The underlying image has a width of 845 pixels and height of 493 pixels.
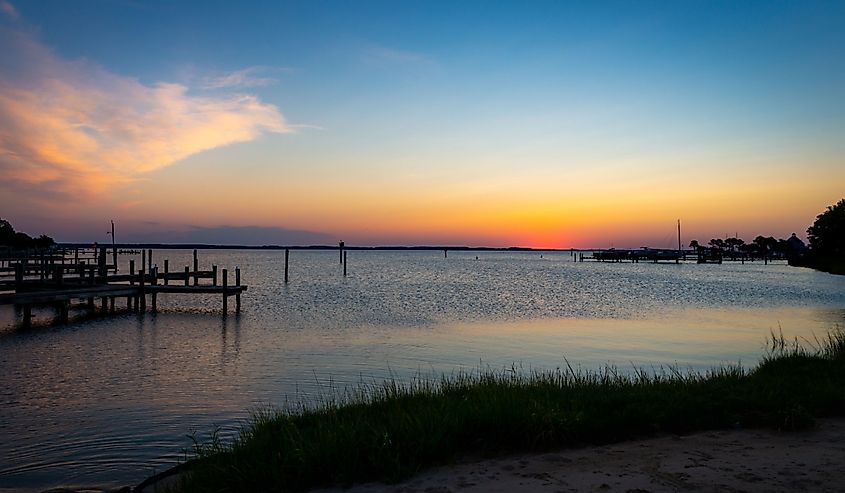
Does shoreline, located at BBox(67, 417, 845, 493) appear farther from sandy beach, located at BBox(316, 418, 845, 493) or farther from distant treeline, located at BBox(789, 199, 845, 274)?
distant treeline, located at BBox(789, 199, 845, 274)

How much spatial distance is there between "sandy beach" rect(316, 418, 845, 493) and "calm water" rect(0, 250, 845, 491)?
5677 mm

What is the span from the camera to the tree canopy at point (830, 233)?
94.0 metres

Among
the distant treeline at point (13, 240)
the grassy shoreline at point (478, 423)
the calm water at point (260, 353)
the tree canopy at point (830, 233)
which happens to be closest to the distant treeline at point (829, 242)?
the tree canopy at point (830, 233)

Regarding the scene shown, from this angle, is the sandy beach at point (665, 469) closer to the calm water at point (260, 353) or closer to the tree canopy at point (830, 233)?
the calm water at point (260, 353)

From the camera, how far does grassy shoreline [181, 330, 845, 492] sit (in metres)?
7.19

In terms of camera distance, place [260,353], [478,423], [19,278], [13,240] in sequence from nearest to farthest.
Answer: [478,423], [260,353], [19,278], [13,240]

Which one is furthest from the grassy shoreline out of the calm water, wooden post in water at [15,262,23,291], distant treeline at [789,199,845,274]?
distant treeline at [789,199,845,274]

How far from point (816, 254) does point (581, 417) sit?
12368 cm

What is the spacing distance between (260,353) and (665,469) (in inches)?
686

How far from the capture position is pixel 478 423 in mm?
8203

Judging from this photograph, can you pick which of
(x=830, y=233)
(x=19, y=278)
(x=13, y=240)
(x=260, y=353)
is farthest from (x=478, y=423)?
(x=830, y=233)

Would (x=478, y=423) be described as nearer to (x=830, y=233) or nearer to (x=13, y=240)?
(x=13, y=240)

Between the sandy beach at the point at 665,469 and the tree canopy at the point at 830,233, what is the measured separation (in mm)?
101512

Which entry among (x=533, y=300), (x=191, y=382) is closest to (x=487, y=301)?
(x=533, y=300)
